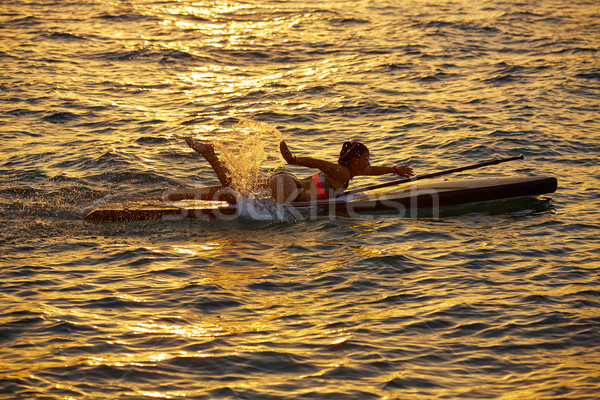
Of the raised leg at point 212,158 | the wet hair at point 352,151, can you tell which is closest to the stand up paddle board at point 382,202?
the raised leg at point 212,158

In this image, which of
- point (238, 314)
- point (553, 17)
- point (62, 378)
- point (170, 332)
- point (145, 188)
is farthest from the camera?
point (553, 17)

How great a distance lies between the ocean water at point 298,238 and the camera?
5.10 metres

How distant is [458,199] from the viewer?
8.52 metres

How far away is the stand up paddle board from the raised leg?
0.35m

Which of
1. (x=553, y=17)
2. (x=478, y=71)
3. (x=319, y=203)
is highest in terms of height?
(x=553, y=17)

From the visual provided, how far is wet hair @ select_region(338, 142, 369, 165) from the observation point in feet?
26.1

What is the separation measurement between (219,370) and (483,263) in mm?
3381

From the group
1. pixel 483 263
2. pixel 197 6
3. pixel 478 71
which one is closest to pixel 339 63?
pixel 478 71

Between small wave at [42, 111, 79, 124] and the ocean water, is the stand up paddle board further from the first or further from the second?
small wave at [42, 111, 79, 124]

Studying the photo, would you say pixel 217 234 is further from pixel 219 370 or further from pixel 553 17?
pixel 553 17

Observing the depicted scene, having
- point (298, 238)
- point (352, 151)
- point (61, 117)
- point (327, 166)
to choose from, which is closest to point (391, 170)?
point (352, 151)

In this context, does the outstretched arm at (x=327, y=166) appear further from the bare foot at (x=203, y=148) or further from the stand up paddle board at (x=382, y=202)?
the bare foot at (x=203, y=148)

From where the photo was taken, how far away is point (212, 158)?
820 centimetres

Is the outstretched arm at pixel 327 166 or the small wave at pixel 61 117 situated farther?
the small wave at pixel 61 117
